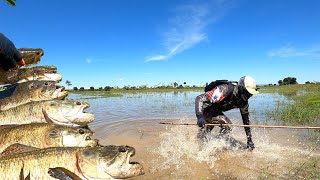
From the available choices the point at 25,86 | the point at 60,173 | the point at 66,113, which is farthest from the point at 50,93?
the point at 60,173

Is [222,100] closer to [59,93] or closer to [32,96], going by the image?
[59,93]

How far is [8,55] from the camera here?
6.02 m

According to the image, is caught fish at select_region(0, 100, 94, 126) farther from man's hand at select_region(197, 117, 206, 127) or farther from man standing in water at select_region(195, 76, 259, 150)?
man standing in water at select_region(195, 76, 259, 150)

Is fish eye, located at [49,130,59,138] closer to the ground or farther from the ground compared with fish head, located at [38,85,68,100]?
closer to the ground

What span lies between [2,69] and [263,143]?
24.0ft

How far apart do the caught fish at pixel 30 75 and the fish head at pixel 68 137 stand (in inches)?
103

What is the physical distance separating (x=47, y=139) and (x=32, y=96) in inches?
74.0

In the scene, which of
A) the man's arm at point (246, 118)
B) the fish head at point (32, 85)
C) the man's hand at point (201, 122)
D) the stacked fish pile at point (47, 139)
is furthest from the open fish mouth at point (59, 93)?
the man's arm at point (246, 118)

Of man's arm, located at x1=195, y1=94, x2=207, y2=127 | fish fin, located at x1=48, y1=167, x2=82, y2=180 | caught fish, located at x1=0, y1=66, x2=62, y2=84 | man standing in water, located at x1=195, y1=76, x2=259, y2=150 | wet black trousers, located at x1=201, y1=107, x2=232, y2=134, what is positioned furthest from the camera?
wet black trousers, located at x1=201, y1=107, x2=232, y2=134

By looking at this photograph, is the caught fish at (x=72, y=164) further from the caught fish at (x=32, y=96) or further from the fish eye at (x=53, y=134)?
the caught fish at (x=32, y=96)

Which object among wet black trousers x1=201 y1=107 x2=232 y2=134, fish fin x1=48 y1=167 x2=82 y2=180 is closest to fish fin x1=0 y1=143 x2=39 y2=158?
fish fin x1=48 y1=167 x2=82 y2=180

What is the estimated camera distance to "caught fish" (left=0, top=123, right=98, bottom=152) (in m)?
4.61

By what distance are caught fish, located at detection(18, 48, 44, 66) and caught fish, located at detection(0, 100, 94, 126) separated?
198 cm

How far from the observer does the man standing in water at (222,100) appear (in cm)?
803
